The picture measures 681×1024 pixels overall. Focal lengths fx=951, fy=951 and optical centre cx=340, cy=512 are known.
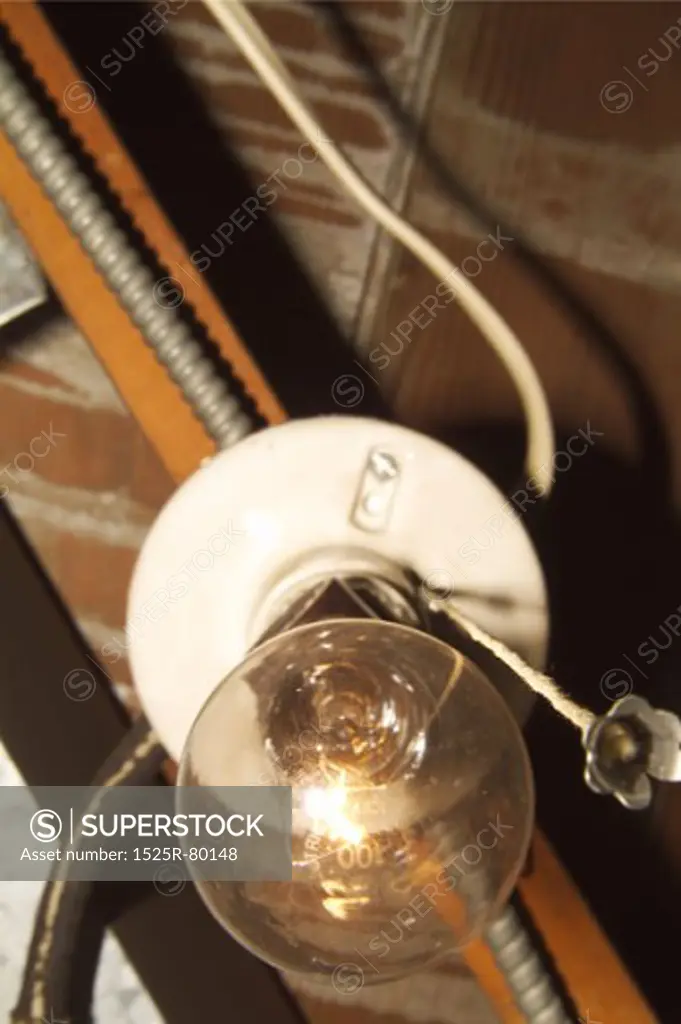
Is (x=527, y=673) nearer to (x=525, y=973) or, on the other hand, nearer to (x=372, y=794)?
(x=372, y=794)

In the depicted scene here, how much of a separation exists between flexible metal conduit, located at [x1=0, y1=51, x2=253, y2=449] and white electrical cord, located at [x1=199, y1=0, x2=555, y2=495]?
0.30 ft

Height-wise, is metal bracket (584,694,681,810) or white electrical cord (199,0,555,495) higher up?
white electrical cord (199,0,555,495)

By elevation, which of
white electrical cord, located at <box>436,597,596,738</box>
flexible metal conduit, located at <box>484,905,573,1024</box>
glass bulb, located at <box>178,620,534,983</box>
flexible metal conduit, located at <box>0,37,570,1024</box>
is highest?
flexible metal conduit, located at <box>0,37,570,1024</box>

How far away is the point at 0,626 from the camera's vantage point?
1.69 feet

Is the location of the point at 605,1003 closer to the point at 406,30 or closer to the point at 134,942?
the point at 134,942

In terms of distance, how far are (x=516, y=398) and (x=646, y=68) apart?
0.65 ft

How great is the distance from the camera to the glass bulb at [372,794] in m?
0.31

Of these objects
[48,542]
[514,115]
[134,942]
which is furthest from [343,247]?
[134,942]

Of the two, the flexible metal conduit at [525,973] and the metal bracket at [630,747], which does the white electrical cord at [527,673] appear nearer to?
the metal bracket at [630,747]

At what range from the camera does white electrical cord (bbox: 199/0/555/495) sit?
0.35 meters
